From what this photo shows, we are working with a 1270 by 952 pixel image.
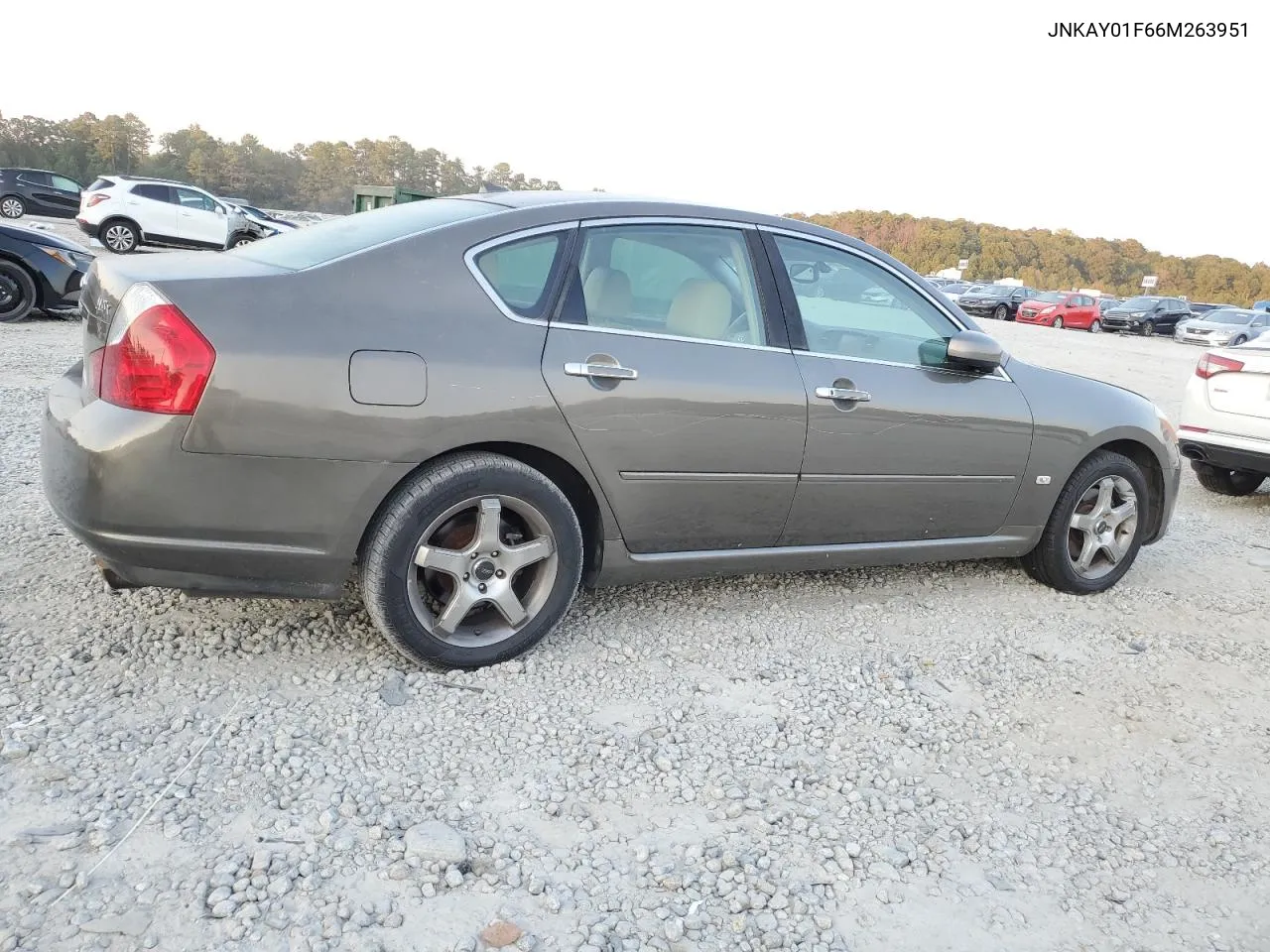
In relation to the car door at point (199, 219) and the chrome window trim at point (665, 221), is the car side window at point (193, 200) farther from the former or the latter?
the chrome window trim at point (665, 221)

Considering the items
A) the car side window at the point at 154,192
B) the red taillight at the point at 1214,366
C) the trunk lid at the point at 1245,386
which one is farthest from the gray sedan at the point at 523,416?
the car side window at the point at 154,192

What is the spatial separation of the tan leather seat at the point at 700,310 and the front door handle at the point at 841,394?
1.42ft

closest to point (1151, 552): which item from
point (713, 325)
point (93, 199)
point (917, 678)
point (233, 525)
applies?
point (917, 678)

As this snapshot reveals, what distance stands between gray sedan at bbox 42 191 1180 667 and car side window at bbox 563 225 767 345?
1cm

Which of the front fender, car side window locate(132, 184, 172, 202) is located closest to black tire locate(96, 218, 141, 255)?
car side window locate(132, 184, 172, 202)

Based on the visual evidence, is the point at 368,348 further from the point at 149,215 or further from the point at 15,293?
the point at 149,215

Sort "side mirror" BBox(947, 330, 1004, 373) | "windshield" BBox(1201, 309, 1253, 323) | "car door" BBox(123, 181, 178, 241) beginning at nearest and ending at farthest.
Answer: "side mirror" BBox(947, 330, 1004, 373) → "car door" BBox(123, 181, 178, 241) → "windshield" BBox(1201, 309, 1253, 323)

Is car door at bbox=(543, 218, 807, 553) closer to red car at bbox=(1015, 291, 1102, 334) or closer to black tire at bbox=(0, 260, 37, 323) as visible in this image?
black tire at bbox=(0, 260, 37, 323)

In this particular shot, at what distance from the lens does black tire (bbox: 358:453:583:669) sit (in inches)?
116

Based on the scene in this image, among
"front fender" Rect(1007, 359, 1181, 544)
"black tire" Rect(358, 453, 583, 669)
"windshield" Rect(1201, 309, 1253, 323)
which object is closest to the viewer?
"black tire" Rect(358, 453, 583, 669)

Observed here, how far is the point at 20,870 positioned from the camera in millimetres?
2072

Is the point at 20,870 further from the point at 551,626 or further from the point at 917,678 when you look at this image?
the point at 917,678

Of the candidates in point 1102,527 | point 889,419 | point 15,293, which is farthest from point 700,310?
point 15,293

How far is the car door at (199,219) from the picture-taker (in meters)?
21.1
